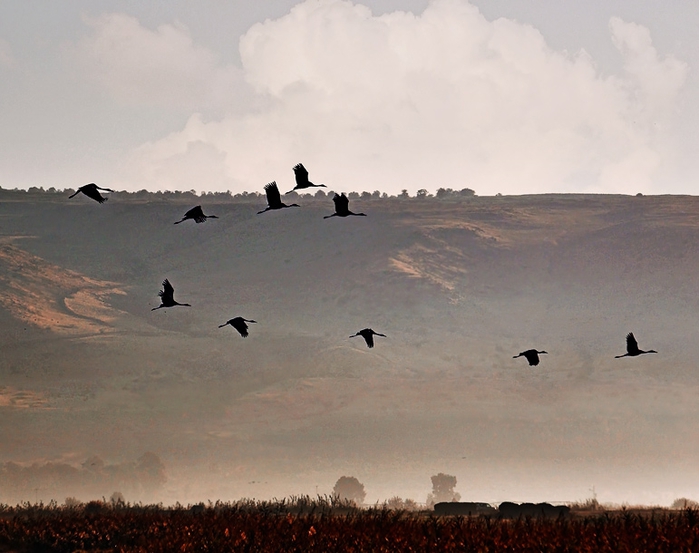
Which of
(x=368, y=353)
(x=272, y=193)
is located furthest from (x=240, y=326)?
(x=368, y=353)

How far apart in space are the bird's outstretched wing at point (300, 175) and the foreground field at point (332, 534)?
6605 mm

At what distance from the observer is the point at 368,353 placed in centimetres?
10031

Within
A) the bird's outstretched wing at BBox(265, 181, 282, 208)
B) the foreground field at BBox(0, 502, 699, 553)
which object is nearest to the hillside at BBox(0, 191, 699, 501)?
the foreground field at BBox(0, 502, 699, 553)

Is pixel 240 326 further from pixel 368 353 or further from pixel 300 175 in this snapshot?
pixel 368 353

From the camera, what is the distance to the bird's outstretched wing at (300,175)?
699 inches

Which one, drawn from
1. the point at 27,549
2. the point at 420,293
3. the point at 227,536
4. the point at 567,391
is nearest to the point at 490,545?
the point at 227,536

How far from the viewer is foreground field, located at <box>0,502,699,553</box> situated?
1880 centimetres

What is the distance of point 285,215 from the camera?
147625mm

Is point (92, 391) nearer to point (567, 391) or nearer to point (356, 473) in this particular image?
point (356, 473)

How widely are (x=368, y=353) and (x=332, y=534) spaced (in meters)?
79.5

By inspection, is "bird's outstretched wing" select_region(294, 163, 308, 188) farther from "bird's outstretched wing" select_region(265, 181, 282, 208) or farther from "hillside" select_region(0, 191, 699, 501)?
"hillside" select_region(0, 191, 699, 501)

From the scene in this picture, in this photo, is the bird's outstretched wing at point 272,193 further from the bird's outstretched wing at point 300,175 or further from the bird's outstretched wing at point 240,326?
the bird's outstretched wing at point 240,326

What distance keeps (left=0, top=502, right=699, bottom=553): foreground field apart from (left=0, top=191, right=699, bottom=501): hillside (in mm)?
55754

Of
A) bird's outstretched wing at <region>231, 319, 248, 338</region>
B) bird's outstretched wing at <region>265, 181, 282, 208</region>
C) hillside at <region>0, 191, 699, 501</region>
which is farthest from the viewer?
hillside at <region>0, 191, 699, 501</region>
